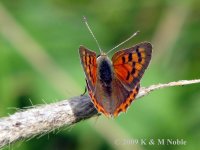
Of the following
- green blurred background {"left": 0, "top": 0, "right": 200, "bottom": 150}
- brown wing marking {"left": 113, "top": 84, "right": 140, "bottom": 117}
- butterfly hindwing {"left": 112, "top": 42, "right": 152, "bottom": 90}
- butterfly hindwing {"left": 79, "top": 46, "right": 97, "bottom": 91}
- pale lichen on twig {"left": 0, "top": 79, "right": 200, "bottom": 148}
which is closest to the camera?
pale lichen on twig {"left": 0, "top": 79, "right": 200, "bottom": 148}

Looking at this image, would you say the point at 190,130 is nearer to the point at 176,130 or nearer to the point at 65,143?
the point at 176,130

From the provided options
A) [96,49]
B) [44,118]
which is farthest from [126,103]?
[96,49]

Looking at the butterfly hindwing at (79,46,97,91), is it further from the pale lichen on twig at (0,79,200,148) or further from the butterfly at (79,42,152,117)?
the pale lichen on twig at (0,79,200,148)

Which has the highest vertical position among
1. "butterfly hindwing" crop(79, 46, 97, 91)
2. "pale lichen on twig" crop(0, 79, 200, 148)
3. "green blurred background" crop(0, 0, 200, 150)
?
"green blurred background" crop(0, 0, 200, 150)

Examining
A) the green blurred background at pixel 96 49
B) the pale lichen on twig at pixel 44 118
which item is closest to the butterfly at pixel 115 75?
the pale lichen on twig at pixel 44 118

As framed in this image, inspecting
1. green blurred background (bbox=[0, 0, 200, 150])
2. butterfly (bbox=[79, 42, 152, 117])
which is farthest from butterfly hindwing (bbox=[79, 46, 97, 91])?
green blurred background (bbox=[0, 0, 200, 150])

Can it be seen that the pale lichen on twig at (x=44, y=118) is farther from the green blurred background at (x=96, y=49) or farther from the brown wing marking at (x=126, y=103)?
the green blurred background at (x=96, y=49)

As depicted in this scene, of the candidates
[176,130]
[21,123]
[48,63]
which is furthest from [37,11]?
[21,123]

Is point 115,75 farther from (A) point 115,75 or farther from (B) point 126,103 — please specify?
(B) point 126,103
